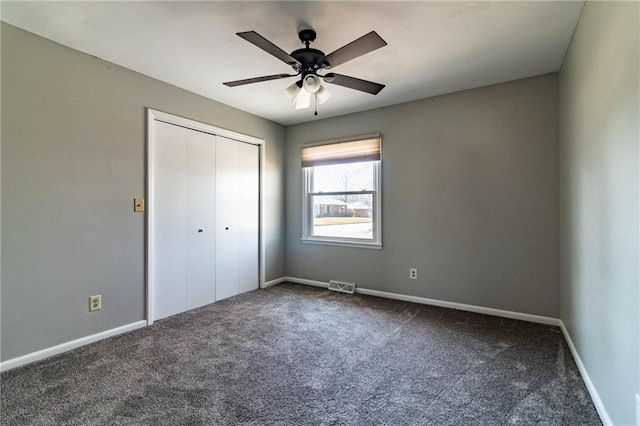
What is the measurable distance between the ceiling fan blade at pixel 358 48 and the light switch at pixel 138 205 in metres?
2.20

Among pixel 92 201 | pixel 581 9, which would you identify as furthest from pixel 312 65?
pixel 92 201

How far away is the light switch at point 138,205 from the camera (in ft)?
9.22

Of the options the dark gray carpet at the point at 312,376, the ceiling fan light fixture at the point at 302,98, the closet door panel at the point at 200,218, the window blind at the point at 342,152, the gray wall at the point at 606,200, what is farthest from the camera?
the window blind at the point at 342,152

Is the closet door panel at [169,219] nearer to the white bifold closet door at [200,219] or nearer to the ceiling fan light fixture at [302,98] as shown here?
the white bifold closet door at [200,219]

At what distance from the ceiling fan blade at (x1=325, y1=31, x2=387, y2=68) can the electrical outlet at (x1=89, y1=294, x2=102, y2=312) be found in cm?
272

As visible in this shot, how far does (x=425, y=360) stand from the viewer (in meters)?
2.19

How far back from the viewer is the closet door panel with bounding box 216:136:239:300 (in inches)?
144

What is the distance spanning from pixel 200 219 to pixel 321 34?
237 cm

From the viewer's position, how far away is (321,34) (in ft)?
7.11

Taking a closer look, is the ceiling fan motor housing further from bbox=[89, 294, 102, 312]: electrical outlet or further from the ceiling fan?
bbox=[89, 294, 102, 312]: electrical outlet

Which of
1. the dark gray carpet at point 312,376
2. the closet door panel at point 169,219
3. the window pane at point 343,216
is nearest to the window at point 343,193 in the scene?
the window pane at point 343,216

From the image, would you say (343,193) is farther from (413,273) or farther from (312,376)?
(312,376)

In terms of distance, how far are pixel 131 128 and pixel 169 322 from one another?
1937 millimetres

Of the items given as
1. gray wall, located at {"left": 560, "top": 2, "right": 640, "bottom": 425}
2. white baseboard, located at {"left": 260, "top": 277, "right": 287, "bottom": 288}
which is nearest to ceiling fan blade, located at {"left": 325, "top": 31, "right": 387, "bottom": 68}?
gray wall, located at {"left": 560, "top": 2, "right": 640, "bottom": 425}
